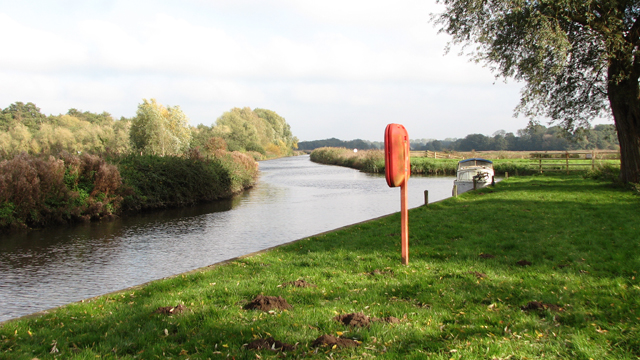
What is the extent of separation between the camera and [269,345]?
13.6ft

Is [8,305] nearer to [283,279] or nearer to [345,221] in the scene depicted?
[283,279]

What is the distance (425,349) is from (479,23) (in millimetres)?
18491

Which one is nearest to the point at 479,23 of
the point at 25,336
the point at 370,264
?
the point at 370,264

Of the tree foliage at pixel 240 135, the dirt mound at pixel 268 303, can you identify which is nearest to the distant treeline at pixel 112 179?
the tree foliage at pixel 240 135

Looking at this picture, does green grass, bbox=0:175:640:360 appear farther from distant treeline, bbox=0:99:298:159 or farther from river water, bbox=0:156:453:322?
distant treeline, bbox=0:99:298:159

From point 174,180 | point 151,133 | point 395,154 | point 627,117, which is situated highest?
point 151,133

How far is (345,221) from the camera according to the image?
17.5m

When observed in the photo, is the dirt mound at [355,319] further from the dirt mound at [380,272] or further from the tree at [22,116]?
the tree at [22,116]

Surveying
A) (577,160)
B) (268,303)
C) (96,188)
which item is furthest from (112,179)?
(577,160)

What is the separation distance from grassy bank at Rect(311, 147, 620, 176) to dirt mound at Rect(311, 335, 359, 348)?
29062mm

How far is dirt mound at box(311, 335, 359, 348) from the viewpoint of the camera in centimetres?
410

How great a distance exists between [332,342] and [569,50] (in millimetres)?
Result: 19075

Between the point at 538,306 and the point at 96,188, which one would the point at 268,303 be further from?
the point at 96,188

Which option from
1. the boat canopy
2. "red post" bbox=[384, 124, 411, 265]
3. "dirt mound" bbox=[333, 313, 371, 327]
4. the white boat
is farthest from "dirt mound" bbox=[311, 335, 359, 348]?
the boat canopy
